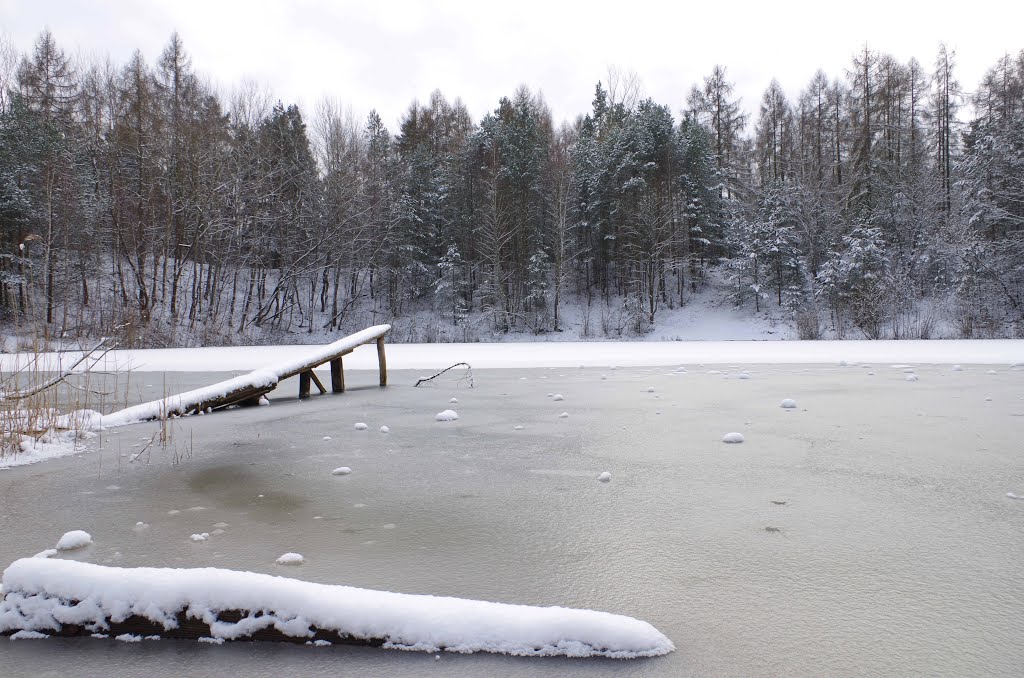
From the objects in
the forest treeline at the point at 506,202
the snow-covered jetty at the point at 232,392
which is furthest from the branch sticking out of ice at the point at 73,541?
the forest treeline at the point at 506,202

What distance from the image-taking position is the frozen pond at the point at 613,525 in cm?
127

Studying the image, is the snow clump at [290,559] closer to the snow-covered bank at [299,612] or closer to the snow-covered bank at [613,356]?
the snow-covered bank at [299,612]

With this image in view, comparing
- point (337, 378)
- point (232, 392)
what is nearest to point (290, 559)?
point (232, 392)

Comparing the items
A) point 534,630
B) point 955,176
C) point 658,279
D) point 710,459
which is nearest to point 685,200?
point 658,279

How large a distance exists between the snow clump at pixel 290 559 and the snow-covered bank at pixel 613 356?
6827 millimetres

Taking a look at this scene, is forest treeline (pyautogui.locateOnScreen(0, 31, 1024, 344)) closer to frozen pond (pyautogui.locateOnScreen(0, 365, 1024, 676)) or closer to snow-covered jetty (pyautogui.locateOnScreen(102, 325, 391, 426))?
snow-covered jetty (pyautogui.locateOnScreen(102, 325, 391, 426))

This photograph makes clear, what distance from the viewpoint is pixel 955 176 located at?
75.0ft

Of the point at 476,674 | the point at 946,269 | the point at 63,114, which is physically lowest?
the point at 476,674

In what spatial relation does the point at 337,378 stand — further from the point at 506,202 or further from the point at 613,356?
the point at 506,202

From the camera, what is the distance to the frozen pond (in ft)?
4.17

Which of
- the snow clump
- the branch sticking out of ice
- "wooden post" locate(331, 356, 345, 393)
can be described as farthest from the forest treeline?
the snow clump

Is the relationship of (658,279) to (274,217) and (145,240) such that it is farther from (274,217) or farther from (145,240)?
(145,240)

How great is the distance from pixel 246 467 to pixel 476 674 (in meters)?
2.25

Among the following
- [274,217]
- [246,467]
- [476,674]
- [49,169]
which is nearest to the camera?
[476,674]
